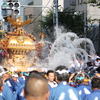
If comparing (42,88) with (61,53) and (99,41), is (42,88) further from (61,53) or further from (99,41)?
(99,41)

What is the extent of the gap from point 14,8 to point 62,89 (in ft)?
47.5

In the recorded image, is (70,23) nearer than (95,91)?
No

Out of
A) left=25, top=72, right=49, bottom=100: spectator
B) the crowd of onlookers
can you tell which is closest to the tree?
the crowd of onlookers

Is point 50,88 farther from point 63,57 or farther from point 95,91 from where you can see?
point 63,57

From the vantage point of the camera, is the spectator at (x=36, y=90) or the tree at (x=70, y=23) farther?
the tree at (x=70, y=23)

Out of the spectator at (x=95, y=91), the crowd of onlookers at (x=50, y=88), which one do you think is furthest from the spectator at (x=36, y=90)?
the spectator at (x=95, y=91)

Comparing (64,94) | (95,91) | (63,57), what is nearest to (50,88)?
(64,94)

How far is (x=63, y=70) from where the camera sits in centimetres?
604

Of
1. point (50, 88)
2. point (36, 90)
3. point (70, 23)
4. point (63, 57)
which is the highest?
point (36, 90)

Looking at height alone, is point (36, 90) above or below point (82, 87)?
above

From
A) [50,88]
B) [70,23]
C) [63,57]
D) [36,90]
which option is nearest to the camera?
[36,90]

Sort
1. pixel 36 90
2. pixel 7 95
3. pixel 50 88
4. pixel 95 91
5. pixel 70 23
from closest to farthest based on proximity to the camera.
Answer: pixel 36 90, pixel 95 91, pixel 50 88, pixel 7 95, pixel 70 23

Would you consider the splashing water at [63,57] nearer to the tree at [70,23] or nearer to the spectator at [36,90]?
the tree at [70,23]

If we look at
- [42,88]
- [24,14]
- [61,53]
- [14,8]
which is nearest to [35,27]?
[24,14]
